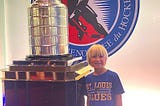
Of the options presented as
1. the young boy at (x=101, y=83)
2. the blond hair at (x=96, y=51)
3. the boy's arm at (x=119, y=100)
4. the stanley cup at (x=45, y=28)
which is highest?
the stanley cup at (x=45, y=28)

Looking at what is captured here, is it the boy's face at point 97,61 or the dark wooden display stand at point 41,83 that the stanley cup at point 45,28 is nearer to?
the dark wooden display stand at point 41,83

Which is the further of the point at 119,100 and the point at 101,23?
the point at 101,23

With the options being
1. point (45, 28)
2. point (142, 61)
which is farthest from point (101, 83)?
point (45, 28)

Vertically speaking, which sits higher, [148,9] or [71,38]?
[148,9]

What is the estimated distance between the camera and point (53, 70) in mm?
940

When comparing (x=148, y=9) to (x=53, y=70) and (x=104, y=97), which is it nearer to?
(x=104, y=97)

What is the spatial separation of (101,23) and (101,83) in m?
0.43

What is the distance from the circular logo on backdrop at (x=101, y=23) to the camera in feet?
6.24

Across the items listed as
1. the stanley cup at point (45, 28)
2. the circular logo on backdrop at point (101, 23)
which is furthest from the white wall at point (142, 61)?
the stanley cup at point (45, 28)

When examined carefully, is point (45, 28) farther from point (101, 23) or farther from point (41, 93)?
point (101, 23)

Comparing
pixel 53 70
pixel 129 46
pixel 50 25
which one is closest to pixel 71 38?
pixel 129 46

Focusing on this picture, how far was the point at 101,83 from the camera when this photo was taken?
1.79 meters

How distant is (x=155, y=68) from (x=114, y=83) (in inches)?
11.9

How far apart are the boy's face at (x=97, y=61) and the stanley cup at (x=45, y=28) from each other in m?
0.73
